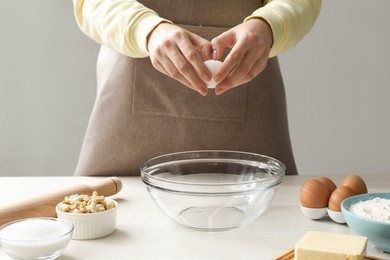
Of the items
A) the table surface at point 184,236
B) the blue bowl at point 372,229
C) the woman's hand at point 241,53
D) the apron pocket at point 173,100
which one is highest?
the woman's hand at point 241,53

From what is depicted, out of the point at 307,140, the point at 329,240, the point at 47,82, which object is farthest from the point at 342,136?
the point at 329,240

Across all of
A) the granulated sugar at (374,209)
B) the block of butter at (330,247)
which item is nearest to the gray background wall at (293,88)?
the granulated sugar at (374,209)

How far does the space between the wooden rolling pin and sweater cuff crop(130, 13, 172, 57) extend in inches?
11.0

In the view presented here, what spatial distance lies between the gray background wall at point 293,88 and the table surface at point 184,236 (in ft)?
4.03

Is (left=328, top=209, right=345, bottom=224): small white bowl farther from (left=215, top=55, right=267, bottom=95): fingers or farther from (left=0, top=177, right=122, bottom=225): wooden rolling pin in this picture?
(left=0, top=177, right=122, bottom=225): wooden rolling pin

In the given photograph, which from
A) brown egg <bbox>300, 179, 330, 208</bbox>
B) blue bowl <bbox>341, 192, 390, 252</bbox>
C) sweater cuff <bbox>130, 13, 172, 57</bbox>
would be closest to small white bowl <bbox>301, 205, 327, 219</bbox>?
brown egg <bbox>300, 179, 330, 208</bbox>

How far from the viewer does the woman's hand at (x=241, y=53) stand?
3.90 feet

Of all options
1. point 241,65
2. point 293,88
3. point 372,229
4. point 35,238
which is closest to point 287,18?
point 241,65

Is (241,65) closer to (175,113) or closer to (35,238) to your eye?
(175,113)

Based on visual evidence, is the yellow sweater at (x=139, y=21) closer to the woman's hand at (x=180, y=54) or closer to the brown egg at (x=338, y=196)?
the woman's hand at (x=180, y=54)

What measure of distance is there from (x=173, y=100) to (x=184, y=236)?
0.49m

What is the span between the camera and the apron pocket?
60.3 inches

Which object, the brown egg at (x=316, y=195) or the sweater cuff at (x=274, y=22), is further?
the sweater cuff at (x=274, y=22)

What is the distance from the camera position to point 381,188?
1.39 metres
